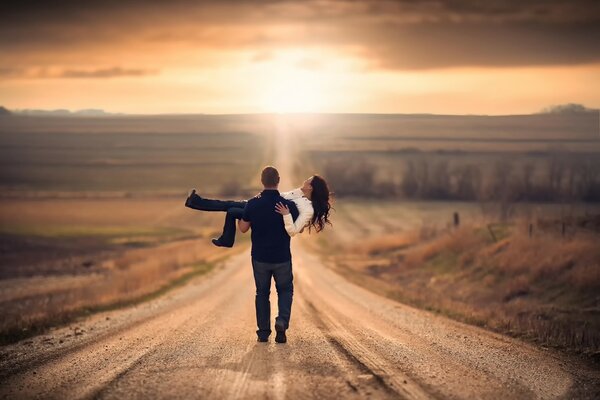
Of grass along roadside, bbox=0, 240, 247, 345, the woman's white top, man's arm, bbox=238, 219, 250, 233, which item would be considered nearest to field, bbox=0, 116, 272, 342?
grass along roadside, bbox=0, 240, 247, 345

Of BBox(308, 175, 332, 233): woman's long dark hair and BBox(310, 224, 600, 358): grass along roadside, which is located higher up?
BBox(308, 175, 332, 233): woman's long dark hair

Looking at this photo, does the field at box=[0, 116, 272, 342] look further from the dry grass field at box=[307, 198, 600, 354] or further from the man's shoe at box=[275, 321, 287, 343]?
the dry grass field at box=[307, 198, 600, 354]

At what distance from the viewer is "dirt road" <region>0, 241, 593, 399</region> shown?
7.72 m

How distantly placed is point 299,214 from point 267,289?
4.12 feet

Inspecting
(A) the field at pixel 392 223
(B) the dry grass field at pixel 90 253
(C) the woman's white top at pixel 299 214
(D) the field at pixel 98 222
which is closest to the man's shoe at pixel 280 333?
(C) the woman's white top at pixel 299 214

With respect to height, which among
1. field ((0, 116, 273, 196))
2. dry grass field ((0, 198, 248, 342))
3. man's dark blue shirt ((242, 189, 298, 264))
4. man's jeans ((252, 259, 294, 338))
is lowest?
dry grass field ((0, 198, 248, 342))

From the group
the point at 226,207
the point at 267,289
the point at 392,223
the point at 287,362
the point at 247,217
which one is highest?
the point at 226,207

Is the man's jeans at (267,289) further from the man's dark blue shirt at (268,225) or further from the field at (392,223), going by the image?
the field at (392,223)

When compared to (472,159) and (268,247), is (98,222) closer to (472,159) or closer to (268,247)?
(472,159)

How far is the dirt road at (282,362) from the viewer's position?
772 centimetres

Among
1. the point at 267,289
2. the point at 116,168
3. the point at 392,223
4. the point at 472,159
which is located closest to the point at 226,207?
the point at 267,289

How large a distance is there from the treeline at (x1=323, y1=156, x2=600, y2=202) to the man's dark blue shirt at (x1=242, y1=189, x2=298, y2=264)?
28.3 metres

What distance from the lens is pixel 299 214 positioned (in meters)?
10.6

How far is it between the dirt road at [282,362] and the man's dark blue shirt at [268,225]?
130 cm
